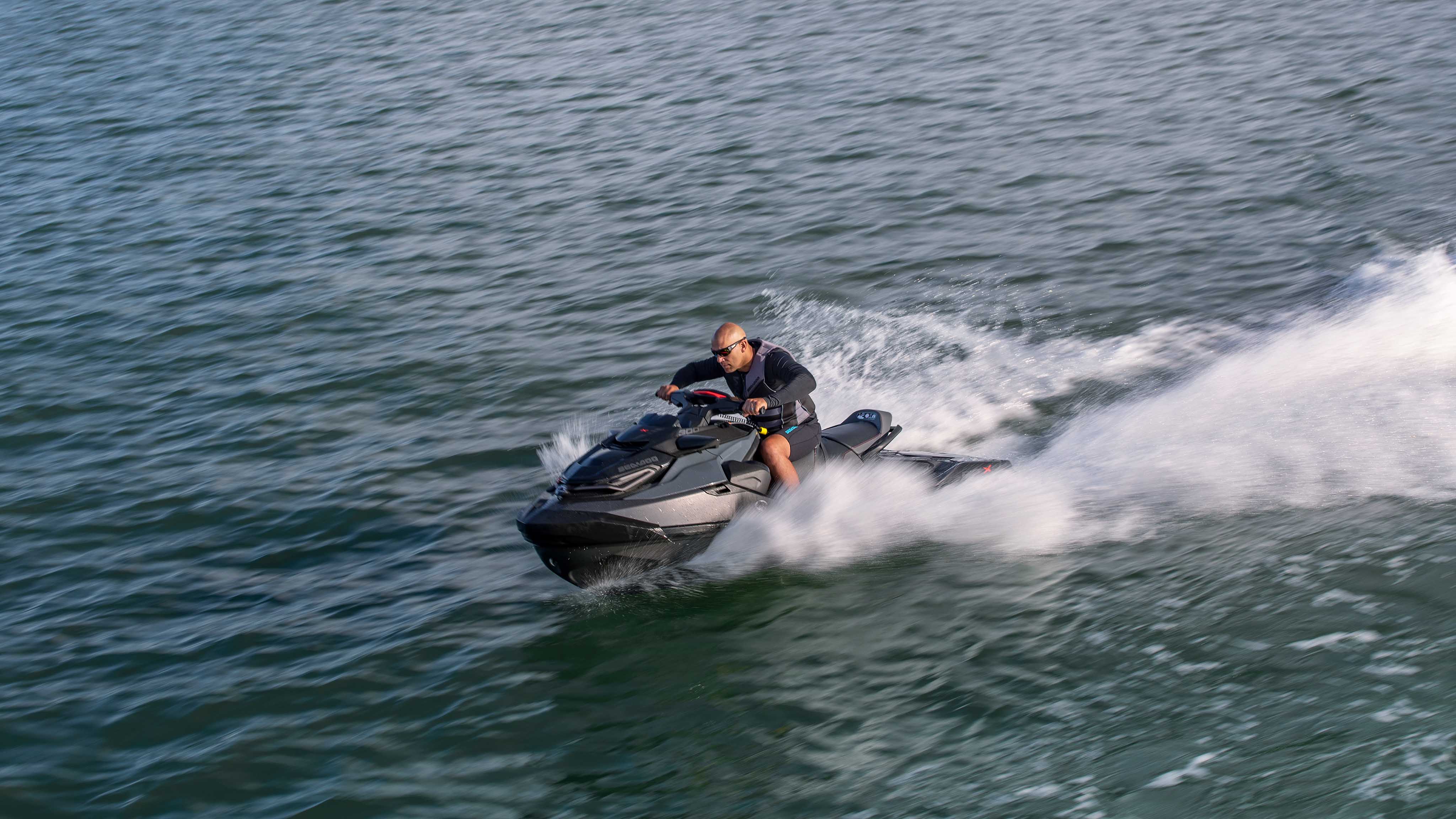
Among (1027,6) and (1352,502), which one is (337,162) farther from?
(1352,502)

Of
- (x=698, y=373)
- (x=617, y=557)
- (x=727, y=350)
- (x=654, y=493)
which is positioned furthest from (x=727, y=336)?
(x=617, y=557)

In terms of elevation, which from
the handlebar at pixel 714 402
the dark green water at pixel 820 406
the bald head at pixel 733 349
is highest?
the bald head at pixel 733 349

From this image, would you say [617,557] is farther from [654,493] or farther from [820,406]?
[820,406]

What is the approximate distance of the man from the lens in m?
8.05

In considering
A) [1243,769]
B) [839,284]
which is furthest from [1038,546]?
[839,284]

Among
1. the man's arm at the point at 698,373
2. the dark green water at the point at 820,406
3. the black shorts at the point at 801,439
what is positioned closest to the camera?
the dark green water at the point at 820,406

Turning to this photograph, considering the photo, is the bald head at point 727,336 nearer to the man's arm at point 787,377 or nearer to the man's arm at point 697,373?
the man's arm at point 787,377

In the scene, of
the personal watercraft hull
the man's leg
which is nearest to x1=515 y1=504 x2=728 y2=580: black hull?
the personal watercraft hull

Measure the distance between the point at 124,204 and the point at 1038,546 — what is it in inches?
595

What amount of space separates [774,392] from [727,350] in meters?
A: 0.40

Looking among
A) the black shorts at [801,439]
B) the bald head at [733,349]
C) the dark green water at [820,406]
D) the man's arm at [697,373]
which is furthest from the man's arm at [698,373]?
the dark green water at [820,406]

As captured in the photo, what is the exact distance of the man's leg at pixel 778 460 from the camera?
26.5 feet

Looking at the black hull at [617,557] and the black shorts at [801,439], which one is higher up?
the black shorts at [801,439]

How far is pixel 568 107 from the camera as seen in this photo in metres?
20.8
